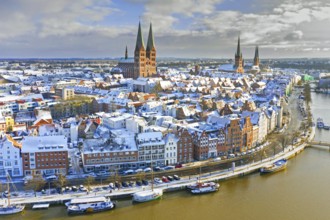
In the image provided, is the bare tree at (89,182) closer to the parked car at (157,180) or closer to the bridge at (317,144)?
the parked car at (157,180)

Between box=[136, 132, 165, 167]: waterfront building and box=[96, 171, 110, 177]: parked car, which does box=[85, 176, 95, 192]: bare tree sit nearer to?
box=[96, 171, 110, 177]: parked car

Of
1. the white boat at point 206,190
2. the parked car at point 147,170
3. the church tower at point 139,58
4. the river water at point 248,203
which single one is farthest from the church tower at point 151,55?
the white boat at point 206,190

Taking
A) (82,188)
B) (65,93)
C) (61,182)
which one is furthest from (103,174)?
(65,93)

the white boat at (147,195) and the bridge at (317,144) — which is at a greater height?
Result: the bridge at (317,144)

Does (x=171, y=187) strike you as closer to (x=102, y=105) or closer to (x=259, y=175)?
(x=259, y=175)

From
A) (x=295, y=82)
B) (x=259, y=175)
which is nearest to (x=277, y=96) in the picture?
(x=259, y=175)
